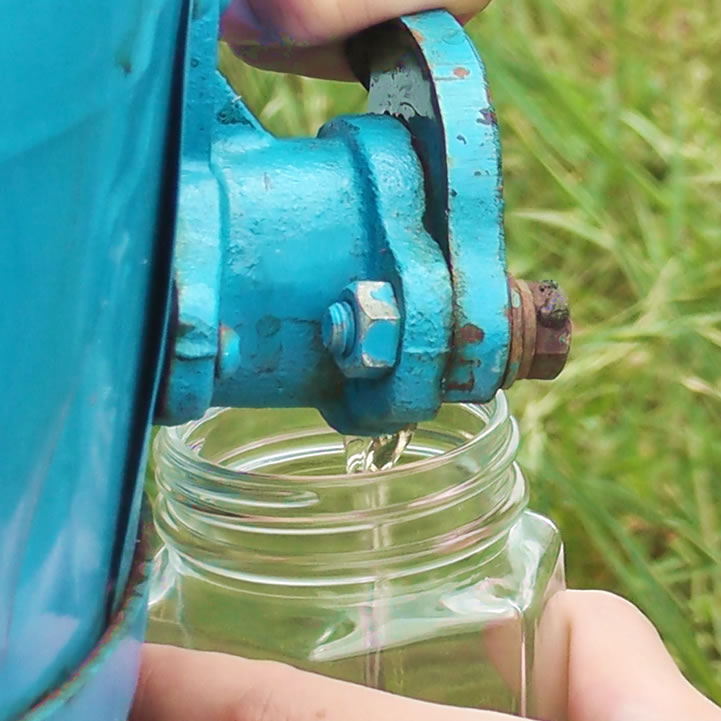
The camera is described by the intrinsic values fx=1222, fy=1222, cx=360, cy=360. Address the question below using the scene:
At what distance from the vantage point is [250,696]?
46cm

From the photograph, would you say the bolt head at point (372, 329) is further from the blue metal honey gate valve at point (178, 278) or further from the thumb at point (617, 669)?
the thumb at point (617, 669)

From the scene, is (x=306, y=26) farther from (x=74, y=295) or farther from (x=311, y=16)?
(x=74, y=295)

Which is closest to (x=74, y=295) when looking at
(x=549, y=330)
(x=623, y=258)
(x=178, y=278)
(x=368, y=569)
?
(x=178, y=278)

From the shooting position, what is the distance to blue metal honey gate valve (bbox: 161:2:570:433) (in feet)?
1.13

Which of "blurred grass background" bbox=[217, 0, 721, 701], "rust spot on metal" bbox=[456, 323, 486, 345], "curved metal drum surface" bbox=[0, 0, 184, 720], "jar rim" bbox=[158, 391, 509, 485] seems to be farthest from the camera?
"blurred grass background" bbox=[217, 0, 721, 701]

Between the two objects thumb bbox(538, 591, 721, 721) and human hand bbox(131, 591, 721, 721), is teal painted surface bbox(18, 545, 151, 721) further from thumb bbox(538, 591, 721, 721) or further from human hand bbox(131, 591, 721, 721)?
thumb bbox(538, 591, 721, 721)

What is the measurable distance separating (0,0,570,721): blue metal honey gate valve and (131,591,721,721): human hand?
100 mm

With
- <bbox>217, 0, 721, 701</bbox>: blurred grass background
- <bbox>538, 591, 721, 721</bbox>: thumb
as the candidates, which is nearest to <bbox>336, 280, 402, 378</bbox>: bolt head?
<bbox>538, 591, 721, 721</bbox>: thumb

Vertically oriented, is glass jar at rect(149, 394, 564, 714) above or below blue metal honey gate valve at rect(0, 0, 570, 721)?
below

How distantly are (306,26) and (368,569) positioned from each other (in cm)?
22

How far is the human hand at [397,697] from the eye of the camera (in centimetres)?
44

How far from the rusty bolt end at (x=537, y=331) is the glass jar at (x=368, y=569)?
12 cm

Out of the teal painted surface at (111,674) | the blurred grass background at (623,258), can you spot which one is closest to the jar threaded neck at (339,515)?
the teal painted surface at (111,674)

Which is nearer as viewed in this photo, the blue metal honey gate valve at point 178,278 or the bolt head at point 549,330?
the blue metal honey gate valve at point 178,278
